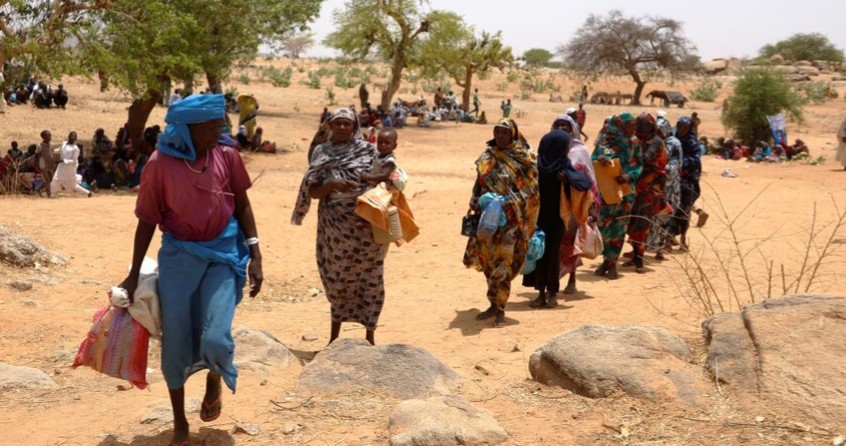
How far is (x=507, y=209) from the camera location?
21.0 ft

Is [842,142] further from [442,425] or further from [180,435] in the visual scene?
[180,435]

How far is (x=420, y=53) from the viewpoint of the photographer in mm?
30609

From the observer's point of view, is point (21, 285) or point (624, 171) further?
point (624, 171)

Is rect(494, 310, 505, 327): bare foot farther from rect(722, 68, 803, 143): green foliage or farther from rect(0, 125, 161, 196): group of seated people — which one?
rect(722, 68, 803, 143): green foliage

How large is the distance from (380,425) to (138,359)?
44.6 inches

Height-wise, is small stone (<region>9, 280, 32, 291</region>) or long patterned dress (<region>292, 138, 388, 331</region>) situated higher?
long patterned dress (<region>292, 138, 388, 331</region>)

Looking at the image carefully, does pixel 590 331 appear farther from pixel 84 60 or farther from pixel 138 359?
pixel 84 60

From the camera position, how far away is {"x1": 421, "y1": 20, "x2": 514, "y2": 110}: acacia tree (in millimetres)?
30625

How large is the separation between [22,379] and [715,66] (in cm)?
6303

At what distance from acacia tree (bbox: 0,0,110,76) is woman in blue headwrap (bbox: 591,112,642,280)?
29.9 feet

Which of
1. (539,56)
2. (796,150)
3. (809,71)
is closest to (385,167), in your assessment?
(796,150)

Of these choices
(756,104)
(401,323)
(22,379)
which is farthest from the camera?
(756,104)

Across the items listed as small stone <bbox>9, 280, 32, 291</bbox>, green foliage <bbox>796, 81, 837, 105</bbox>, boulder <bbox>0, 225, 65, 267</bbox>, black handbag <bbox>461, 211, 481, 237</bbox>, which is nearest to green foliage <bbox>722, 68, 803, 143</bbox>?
green foliage <bbox>796, 81, 837, 105</bbox>

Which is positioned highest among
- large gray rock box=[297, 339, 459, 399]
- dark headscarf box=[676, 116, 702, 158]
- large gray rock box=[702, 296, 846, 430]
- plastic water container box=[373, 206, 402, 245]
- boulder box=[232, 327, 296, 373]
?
dark headscarf box=[676, 116, 702, 158]
